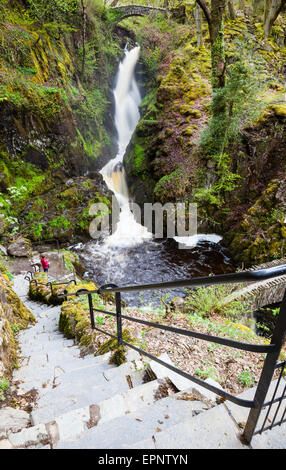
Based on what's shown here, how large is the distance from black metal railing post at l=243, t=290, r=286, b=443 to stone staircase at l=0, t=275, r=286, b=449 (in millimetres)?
104

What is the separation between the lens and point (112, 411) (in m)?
1.70

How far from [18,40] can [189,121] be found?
9.01 meters

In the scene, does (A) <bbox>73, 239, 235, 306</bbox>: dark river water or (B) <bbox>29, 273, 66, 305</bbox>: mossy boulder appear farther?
(A) <bbox>73, 239, 235, 306</bbox>: dark river water

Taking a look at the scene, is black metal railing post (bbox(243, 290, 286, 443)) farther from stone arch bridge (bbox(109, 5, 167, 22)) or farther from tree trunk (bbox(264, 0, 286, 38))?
stone arch bridge (bbox(109, 5, 167, 22))

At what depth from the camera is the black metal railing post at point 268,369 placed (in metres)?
0.89

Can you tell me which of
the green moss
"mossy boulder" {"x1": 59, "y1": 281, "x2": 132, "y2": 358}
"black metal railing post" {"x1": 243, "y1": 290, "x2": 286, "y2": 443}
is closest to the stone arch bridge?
"mossy boulder" {"x1": 59, "y1": 281, "x2": 132, "y2": 358}

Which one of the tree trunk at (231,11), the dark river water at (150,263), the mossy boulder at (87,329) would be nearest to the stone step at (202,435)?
the mossy boulder at (87,329)

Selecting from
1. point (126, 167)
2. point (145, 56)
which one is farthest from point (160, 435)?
point (145, 56)

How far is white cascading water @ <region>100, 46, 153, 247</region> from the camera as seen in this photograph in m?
13.8

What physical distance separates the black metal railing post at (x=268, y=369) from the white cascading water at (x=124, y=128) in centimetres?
1191

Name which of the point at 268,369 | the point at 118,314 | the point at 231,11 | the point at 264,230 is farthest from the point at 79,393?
the point at 231,11

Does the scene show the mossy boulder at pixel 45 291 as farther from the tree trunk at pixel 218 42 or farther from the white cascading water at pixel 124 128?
the tree trunk at pixel 218 42
